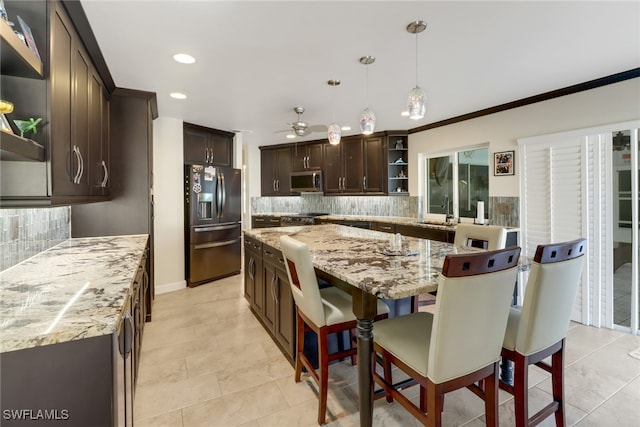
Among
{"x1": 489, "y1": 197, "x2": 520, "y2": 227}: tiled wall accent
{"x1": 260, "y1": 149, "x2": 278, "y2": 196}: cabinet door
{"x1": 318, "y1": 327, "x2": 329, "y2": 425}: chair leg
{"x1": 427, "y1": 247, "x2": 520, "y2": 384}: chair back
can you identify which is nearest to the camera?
{"x1": 427, "y1": 247, "x2": 520, "y2": 384}: chair back

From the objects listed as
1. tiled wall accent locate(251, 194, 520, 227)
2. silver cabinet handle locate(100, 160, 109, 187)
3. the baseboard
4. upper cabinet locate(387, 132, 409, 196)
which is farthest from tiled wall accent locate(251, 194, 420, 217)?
silver cabinet handle locate(100, 160, 109, 187)

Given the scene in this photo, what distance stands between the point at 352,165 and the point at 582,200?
3351 millimetres

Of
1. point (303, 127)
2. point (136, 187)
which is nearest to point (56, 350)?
point (136, 187)

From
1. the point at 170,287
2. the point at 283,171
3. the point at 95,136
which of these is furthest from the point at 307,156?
the point at 95,136

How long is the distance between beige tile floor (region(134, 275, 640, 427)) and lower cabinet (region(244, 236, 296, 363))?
0.55 feet

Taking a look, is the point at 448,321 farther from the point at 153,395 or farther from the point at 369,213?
the point at 369,213

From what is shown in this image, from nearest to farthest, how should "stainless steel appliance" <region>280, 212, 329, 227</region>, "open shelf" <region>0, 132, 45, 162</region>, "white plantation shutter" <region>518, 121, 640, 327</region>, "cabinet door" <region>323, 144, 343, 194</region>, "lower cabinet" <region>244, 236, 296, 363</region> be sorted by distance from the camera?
"open shelf" <region>0, 132, 45, 162</region> → "lower cabinet" <region>244, 236, 296, 363</region> → "white plantation shutter" <region>518, 121, 640, 327</region> → "cabinet door" <region>323, 144, 343, 194</region> → "stainless steel appliance" <region>280, 212, 329, 227</region>

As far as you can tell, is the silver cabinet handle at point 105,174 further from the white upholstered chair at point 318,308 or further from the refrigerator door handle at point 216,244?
the refrigerator door handle at point 216,244

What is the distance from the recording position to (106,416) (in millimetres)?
985

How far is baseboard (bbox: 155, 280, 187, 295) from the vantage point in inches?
161

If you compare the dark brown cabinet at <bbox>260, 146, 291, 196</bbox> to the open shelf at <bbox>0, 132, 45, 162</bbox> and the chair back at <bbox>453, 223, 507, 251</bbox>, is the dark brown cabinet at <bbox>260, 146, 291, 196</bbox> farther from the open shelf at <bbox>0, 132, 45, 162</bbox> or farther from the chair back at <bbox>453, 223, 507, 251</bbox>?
the open shelf at <bbox>0, 132, 45, 162</bbox>

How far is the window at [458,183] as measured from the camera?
171 inches

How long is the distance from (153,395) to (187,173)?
2987 mm

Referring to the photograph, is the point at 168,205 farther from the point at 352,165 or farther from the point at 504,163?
the point at 504,163
